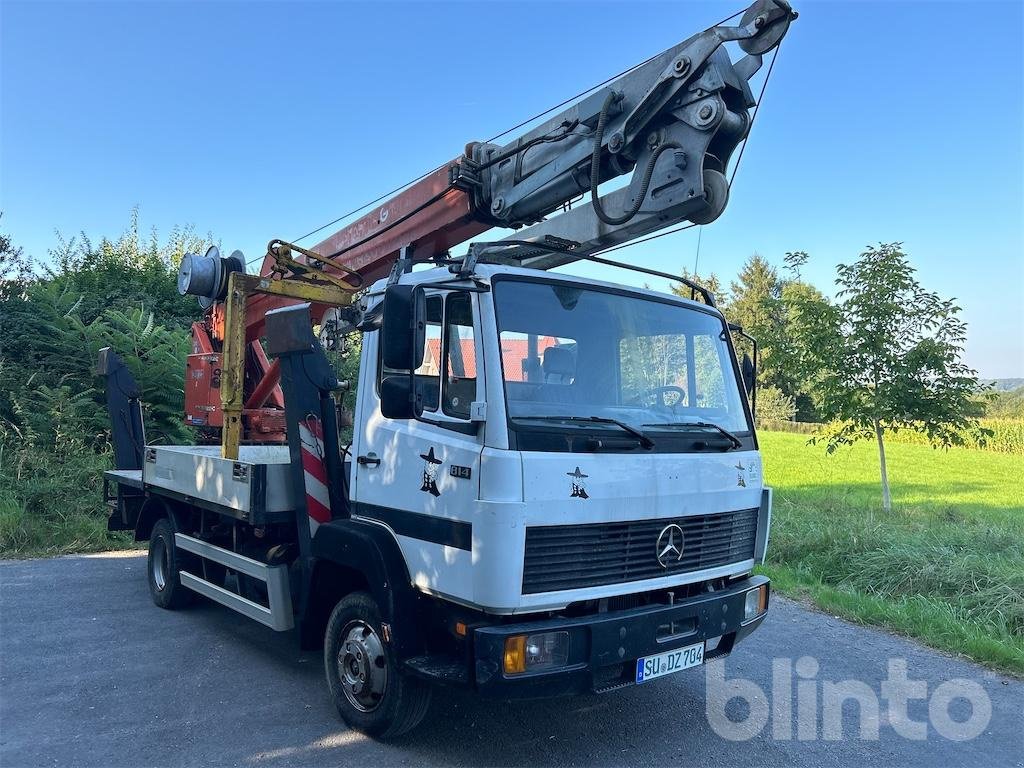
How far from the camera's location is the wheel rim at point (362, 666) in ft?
12.5

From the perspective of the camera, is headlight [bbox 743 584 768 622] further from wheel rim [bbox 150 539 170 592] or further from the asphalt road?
wheel rim [bbox 150 539 170 592]

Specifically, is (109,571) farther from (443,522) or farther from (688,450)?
(688,450)

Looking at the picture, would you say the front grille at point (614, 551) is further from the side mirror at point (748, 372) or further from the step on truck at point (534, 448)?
the side mirror at point (748, 372)

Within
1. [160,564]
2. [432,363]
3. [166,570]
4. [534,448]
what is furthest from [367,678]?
[160,564]

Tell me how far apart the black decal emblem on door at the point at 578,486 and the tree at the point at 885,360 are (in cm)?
740

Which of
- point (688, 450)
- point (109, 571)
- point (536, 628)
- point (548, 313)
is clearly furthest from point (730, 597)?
point (109, 571)

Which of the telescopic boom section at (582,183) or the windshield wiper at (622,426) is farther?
the telescopic boom section at (582,183)

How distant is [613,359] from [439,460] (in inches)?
44.4

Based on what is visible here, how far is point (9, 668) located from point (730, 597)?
484 centimetres

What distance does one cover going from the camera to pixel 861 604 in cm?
664

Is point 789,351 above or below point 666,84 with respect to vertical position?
below

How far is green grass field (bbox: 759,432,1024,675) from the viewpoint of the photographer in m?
5.99

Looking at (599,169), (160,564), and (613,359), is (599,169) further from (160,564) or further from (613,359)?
(160,564)

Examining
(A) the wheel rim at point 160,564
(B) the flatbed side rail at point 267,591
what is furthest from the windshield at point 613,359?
(A) the wheel rim at point 160,564
